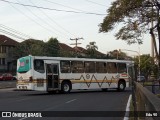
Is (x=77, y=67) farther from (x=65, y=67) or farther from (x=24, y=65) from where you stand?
(x=24, y=65)

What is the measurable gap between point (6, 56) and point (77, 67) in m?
68.9

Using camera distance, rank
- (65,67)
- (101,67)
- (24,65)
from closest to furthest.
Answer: (24,65) < (65,67) < (101,67)

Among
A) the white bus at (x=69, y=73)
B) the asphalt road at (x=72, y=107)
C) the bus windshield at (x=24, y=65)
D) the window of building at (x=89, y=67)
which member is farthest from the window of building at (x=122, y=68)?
the asphalt road at (x=72, y=107)

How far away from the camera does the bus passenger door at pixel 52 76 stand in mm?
29141

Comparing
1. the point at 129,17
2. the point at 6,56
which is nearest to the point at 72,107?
the point at 129,17

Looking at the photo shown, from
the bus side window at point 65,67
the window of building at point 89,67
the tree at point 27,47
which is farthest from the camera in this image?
the tree at point 27,47

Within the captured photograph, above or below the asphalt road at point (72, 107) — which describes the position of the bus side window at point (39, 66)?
above

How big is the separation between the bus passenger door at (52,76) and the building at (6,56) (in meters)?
67.9

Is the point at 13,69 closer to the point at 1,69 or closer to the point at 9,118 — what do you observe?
the point at 1,69

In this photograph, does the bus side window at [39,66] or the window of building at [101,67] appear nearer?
the bus side window at [39,66]

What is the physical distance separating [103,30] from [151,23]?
113 inches

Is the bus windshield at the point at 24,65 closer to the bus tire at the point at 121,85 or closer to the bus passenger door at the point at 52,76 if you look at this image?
the bus passenger door at the point at 52,76

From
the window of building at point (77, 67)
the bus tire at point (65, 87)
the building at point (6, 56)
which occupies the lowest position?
the bus tire at point (65, 87)

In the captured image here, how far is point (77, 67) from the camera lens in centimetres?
3170
